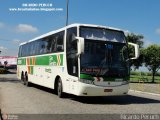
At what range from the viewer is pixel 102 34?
15.6m

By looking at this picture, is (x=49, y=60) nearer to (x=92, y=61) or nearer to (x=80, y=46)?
(x=92, y=61)

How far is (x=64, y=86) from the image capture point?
1661 centimetres

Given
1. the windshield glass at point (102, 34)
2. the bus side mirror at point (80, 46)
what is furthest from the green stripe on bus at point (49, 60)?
the bus side mirror at point (80, 46)

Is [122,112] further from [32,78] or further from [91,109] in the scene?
[32,78]

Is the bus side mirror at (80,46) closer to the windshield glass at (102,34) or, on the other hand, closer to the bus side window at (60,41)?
the windshield glass at (102,34)

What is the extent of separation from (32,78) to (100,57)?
989 centimetres

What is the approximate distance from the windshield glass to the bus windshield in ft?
0.56

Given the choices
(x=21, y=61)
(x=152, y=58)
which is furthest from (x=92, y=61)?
(x=152, y=58)

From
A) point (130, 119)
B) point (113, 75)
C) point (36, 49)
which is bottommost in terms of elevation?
point (130, 119)

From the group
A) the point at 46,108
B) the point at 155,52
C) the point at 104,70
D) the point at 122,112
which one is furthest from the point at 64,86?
the point at 155,52

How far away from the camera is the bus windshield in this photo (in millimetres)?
14805

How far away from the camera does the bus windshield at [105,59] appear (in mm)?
14805

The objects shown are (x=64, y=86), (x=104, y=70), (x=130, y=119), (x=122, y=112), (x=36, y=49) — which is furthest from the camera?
(x=36, y=49)

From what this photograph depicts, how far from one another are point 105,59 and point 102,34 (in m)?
1.21
